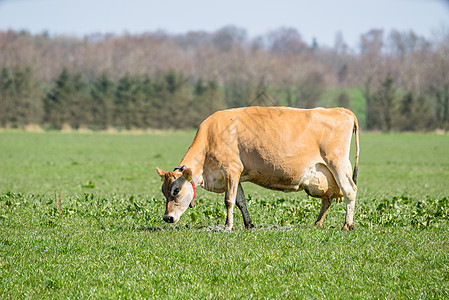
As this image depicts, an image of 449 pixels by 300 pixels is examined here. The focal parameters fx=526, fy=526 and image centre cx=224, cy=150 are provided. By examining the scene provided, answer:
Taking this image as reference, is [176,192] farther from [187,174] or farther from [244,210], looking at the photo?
[244,210]

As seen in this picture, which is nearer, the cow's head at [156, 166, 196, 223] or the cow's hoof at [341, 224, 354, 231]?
the cow's head at [156, 166, 196, 223]

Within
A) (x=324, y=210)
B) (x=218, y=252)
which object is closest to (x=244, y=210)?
(x=324, y=210)

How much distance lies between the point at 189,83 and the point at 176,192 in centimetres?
10900

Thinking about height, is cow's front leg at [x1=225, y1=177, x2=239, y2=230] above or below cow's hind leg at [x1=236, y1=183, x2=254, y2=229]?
above

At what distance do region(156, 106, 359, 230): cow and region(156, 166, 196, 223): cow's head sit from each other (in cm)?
2

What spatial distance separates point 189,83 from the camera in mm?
117438

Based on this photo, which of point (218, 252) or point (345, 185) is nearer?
point (218, 252)

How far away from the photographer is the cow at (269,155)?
10.1m

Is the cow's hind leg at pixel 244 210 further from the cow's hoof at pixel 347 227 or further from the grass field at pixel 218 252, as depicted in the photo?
the cow's hoof at pixel 347 227

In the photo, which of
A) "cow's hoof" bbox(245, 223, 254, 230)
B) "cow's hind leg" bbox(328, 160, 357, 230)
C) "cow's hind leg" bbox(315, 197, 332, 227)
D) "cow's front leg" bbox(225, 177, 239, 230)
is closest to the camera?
"cow's front leg" bbox(225, 177, 239, 230)

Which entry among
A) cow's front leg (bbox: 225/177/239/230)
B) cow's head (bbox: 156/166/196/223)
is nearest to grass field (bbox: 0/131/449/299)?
cow's head (bbox: 156/166/196/223)

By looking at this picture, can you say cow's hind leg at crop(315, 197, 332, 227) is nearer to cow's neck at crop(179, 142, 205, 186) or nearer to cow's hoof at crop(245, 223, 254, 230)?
cow's hoof at crop(245, 223, 254, 230)

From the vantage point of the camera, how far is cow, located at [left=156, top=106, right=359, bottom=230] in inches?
398

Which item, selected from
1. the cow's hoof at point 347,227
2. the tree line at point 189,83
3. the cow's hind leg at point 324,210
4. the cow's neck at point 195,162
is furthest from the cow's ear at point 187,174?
the tree line at point 189,83
